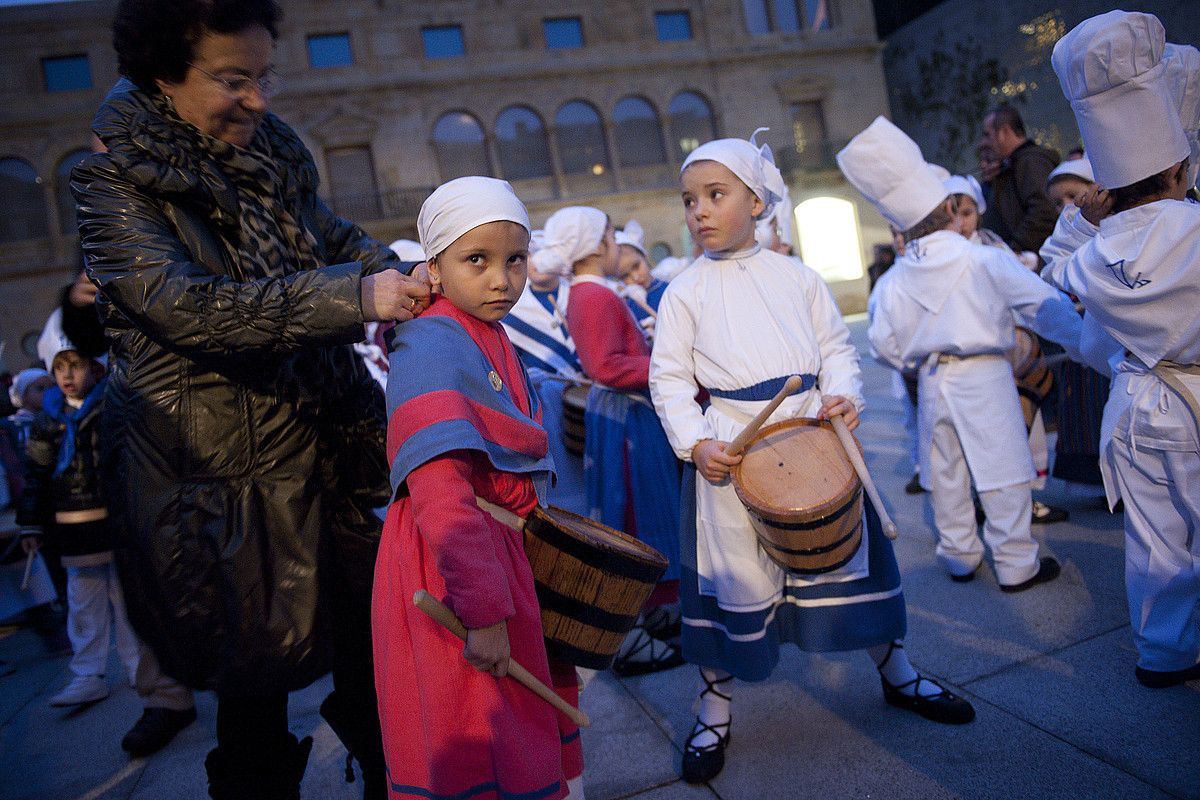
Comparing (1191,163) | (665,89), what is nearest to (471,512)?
(1191,163)

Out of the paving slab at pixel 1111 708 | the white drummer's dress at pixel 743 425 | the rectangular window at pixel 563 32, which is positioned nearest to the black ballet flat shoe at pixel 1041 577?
the paving slab at pixel 1111 708

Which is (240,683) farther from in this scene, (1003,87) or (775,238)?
(1003,87)

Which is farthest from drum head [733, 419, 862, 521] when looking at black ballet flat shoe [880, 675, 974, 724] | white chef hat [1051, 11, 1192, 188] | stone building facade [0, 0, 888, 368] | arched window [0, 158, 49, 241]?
arched window [0, 158, 49, 241]

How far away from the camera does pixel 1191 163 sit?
2.58m

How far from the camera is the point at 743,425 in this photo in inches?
99.0

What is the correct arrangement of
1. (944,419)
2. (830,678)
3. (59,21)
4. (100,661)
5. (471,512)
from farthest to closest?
(59,21), (100,661), (944,419), (830,678), (471,512)

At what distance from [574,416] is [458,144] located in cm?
2506

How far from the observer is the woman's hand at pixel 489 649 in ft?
4.94

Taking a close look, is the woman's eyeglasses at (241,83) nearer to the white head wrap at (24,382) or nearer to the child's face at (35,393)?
the child's face at (35,393)

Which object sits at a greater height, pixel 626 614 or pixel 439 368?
pixel 439 368

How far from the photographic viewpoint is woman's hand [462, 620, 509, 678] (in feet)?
4.94

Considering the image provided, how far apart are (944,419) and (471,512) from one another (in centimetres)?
289

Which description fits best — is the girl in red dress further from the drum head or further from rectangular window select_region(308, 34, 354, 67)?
rectangular window select_region(308, 34, 354, 67)

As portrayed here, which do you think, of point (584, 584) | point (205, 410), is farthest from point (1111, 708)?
point (205, 410)
